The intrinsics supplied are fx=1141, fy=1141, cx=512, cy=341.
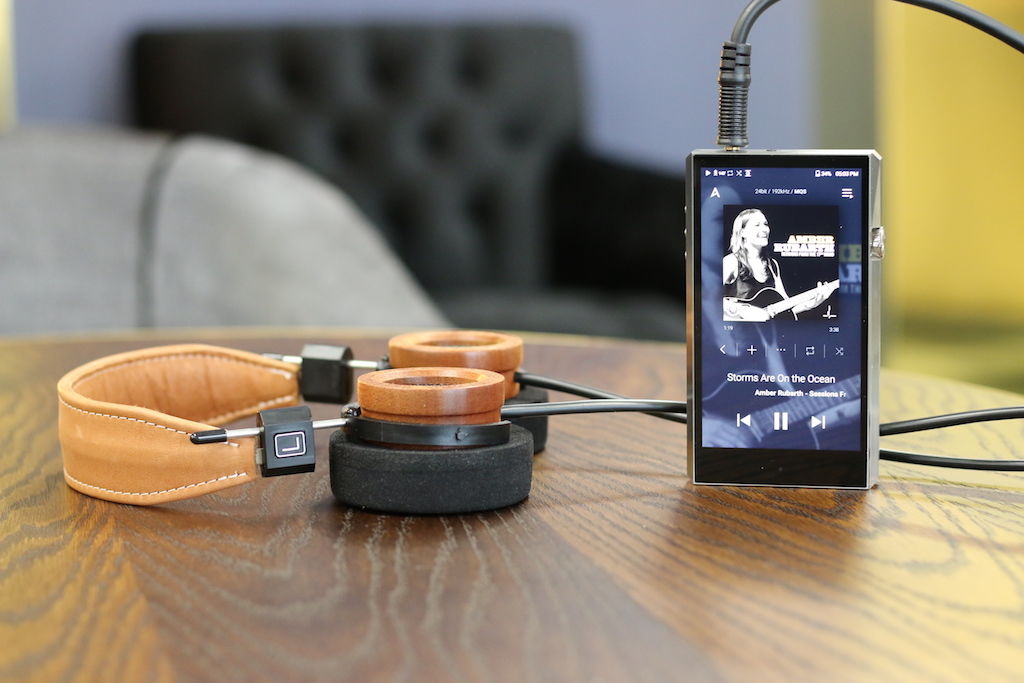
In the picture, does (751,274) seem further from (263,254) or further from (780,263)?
(263,254)

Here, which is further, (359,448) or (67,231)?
(67,231)

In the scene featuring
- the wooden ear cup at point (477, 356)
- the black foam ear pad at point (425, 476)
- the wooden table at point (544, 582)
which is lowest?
the wooden table at point (544, 582)

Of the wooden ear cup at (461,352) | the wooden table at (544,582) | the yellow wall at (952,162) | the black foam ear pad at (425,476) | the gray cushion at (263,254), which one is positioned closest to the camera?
the wooden table at (544,582)

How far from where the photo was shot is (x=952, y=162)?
108 inches

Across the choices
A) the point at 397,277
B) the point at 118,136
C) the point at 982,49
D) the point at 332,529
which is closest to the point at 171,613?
the point at 332,529

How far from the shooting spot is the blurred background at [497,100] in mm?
2174

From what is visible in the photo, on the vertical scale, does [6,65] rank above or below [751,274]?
above

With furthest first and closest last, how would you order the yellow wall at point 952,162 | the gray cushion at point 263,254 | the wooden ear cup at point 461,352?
the yellow wall at point 952,162 < the gray cushion at point 263,254 < the wooden ear cup at point 461,352

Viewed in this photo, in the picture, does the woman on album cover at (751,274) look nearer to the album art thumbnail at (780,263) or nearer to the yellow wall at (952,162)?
the album art thumbnail at (780,263)

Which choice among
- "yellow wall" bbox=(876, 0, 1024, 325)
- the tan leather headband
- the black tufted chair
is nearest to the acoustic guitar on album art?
the tan leather headband

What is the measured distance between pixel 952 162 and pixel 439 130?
1.30 metres

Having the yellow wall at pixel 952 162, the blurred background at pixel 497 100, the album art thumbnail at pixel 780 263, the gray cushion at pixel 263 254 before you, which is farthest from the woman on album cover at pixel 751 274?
the yellow wall at pixel 952 162

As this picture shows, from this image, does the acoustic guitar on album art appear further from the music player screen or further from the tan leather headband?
the tan leather headband

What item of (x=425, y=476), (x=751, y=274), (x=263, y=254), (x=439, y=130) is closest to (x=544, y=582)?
(x=425, y=476)
